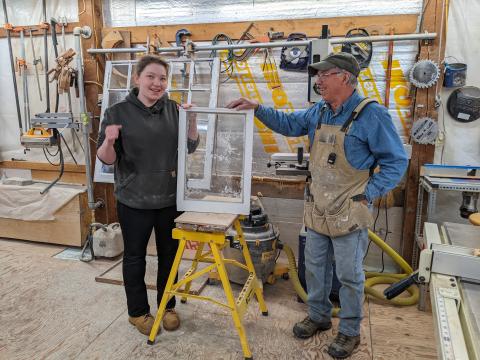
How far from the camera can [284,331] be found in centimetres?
211

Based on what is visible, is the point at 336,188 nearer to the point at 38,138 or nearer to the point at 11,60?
the point at 38,138

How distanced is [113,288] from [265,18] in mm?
2424

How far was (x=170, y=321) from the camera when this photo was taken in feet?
6.84

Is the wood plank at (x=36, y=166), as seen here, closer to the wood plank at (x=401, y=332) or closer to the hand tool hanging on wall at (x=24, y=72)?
the hand tool hanging on wall at (x=24, y=72)

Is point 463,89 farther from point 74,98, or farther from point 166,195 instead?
point 74,98

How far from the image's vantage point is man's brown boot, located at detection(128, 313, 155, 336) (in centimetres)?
203

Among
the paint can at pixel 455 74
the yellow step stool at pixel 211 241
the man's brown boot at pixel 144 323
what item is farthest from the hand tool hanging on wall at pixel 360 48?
the man's brown boot at pixel 144 323

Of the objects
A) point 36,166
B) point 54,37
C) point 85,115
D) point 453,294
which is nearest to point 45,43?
point 54,37

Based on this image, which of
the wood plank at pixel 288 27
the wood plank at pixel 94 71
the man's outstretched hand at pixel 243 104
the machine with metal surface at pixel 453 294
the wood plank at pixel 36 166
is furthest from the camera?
the wood plank at pixel 36 166

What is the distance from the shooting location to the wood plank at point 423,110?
2535 millimetres

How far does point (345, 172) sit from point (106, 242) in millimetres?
2195

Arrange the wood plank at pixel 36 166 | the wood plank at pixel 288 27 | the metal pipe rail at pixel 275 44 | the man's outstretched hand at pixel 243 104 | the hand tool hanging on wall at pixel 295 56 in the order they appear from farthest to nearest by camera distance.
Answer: the wood plank at pixel 36 166 < the hand tool hanging on wall at pixel 295 56 < the wood plank at pixel 288 27 < the metal pipe rail at pixel 275 44 < the man's outstretched hand at pixel 243 104

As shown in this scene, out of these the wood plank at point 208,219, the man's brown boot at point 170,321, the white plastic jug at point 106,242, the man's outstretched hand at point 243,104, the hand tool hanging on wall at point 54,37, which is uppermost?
the hand tool hanging on wall at point 54,37

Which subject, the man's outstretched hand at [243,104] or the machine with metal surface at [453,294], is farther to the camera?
the man's outstretched hand at [243,104]
